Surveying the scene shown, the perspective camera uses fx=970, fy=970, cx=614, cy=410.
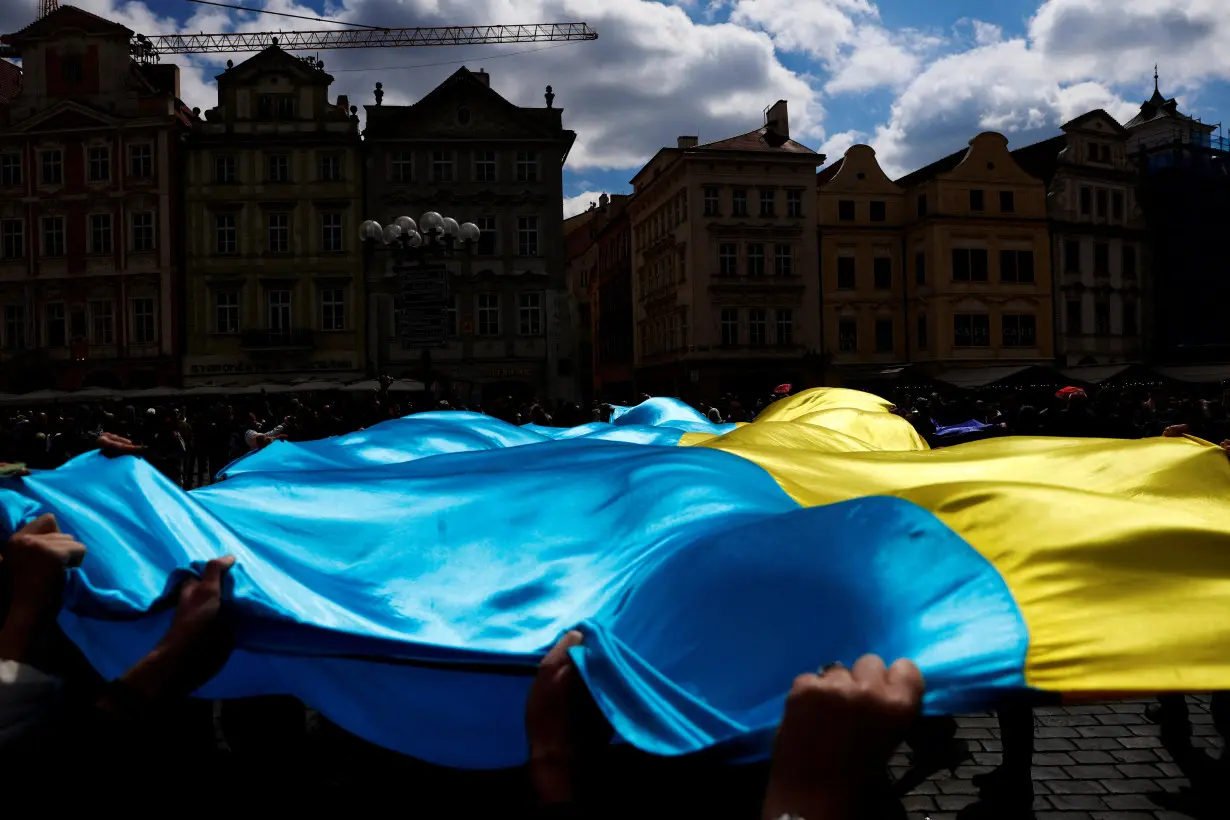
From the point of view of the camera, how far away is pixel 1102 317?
46656 millimetres

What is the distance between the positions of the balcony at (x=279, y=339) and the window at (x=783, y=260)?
20570 mm

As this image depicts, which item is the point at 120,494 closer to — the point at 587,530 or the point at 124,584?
the point at 124,584

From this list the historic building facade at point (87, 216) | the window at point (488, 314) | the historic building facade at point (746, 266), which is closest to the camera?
the historic building facade at point (87, 216)

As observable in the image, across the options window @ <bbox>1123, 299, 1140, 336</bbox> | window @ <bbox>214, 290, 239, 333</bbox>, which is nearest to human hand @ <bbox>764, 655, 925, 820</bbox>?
window @ <bbox>214, 290, 239, 333</bbox>

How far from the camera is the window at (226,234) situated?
38.1m

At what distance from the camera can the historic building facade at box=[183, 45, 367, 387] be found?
37.8 meters

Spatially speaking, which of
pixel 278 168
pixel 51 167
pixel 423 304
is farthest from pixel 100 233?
pixel 423 304

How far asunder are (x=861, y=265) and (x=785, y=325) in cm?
472

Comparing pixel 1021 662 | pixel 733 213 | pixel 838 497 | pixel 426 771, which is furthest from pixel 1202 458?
pixel 733 213

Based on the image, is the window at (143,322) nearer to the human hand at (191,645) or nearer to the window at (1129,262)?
the human hand at (191,645)

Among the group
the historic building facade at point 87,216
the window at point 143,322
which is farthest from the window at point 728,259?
the window at point 143,322

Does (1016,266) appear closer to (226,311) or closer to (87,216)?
(226,311)

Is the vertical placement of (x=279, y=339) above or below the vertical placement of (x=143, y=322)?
below

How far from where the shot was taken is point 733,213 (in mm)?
44031
